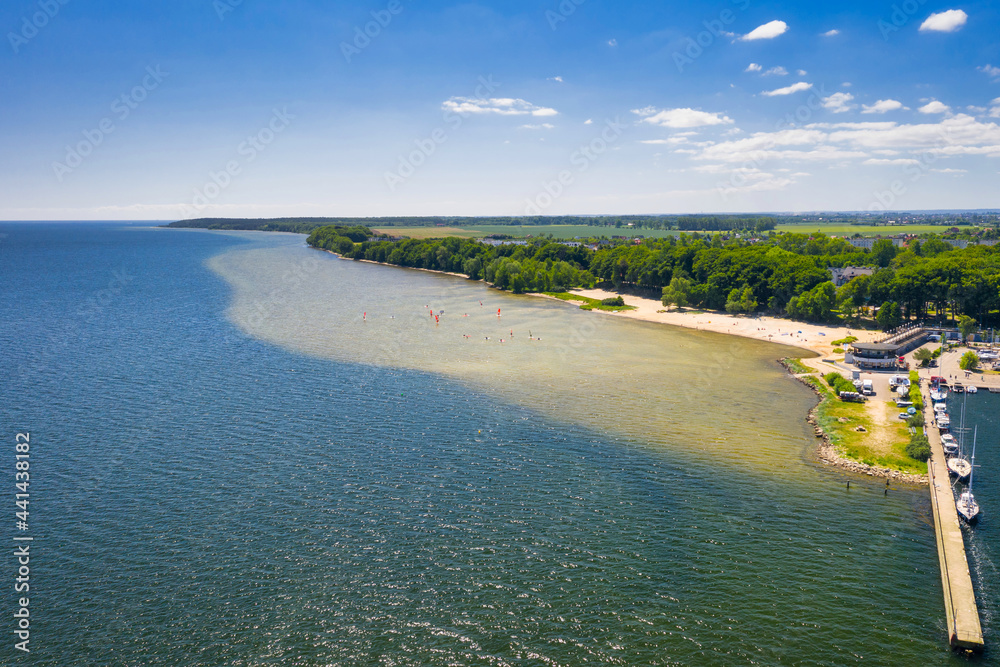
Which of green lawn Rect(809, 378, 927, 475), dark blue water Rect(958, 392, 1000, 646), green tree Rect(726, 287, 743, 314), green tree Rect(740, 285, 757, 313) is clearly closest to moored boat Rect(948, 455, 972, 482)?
dark blue water Rect(958, 392, 1000, 646)

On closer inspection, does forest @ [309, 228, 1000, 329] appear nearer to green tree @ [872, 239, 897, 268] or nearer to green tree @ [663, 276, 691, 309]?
green tree @ [663, 276, 691, 309]

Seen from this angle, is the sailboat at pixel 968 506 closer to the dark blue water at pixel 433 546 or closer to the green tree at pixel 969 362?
the dark blue water at pixel 433 546

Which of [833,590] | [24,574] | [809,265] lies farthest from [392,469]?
[809,265]

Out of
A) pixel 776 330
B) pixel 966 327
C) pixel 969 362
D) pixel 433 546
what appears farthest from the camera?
pixel 776 330

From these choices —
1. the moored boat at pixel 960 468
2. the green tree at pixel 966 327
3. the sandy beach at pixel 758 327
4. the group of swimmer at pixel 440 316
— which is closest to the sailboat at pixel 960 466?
the moored boat at pixel 960 468

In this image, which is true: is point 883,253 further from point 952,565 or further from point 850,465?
point 952,565

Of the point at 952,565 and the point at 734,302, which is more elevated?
the point at 734,302

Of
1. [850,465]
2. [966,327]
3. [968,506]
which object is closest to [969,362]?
[966,327]
